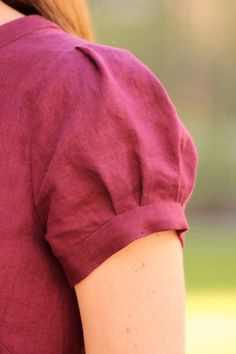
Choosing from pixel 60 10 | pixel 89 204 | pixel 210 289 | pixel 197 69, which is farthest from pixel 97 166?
pixel 197 69

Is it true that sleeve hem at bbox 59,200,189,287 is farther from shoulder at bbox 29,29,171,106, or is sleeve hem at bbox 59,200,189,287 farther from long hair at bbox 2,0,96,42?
long hair at bbox 2,0,96,42

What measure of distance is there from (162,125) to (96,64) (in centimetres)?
8

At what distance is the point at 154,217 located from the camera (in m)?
0.73

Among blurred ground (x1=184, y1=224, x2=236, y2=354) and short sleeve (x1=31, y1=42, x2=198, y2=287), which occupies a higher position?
short sleeve (x1=31, y1=42, x2=198, y2=287)

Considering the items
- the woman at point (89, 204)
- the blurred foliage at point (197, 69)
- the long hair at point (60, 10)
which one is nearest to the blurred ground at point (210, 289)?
the blurred foliage at point (197, 69)

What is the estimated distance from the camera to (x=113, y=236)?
714 millimetres

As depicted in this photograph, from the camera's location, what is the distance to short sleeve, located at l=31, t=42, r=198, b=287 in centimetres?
72

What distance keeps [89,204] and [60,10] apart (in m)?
0.28

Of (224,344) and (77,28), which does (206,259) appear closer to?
(224,344)

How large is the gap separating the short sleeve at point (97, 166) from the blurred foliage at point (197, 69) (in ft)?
23.2

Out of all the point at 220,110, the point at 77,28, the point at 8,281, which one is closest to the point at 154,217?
the point at 8,281

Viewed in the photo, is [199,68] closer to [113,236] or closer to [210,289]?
[210,289]

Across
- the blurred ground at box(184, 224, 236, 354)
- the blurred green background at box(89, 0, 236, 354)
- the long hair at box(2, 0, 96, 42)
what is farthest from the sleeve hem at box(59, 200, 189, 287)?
the blurred green background at box(89, 0, 236, 354)

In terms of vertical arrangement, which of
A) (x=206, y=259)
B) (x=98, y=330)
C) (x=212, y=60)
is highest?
(x=98, y=330)
